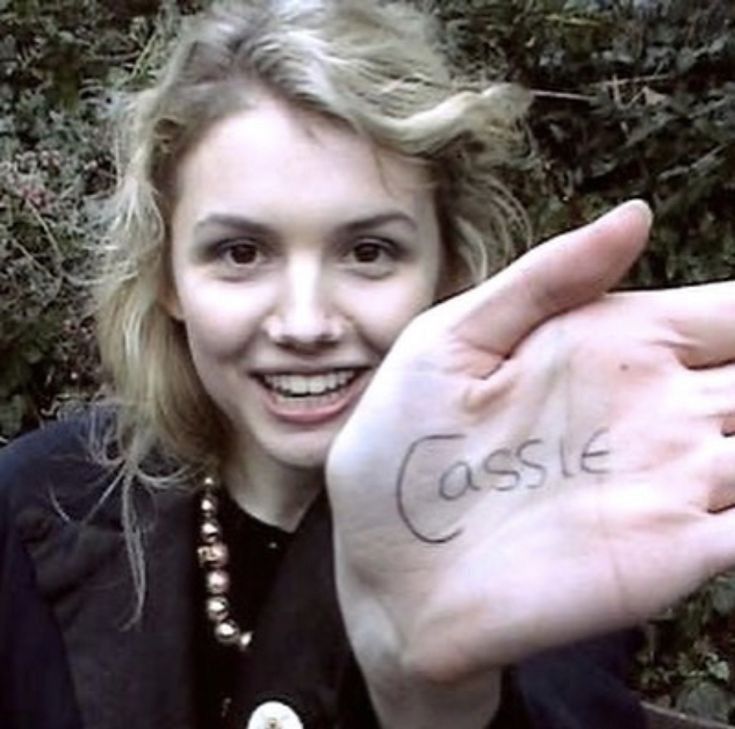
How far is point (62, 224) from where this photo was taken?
4.07m

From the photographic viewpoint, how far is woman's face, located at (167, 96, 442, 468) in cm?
202

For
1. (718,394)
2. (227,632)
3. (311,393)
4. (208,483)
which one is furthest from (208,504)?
(718,394)

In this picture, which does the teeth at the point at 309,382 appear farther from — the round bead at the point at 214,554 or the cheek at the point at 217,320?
the round bead at the point at 214,554

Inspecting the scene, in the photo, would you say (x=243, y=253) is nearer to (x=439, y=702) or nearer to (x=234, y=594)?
(x=234, y=594)

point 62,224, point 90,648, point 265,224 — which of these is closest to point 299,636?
point 90,648

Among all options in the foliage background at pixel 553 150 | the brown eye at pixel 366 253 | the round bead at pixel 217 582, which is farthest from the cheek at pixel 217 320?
the foliage background at pixel 553 150

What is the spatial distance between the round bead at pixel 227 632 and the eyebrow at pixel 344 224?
39 centimetres

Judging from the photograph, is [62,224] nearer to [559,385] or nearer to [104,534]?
[104,534]

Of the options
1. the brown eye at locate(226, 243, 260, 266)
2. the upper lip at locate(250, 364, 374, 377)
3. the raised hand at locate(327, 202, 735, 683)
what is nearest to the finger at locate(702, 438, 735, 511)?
the raised hand at locate(327, 202, 735, 683)

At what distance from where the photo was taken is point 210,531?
222cm

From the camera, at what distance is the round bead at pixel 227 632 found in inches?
85.4

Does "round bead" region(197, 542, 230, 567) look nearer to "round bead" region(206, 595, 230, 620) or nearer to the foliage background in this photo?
"round bead" region(206, 595, 230, 620)

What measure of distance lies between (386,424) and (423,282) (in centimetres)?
45

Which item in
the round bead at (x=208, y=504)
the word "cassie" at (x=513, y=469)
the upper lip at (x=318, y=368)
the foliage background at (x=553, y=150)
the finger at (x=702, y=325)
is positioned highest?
the foliage background at (x=553, y=150)
